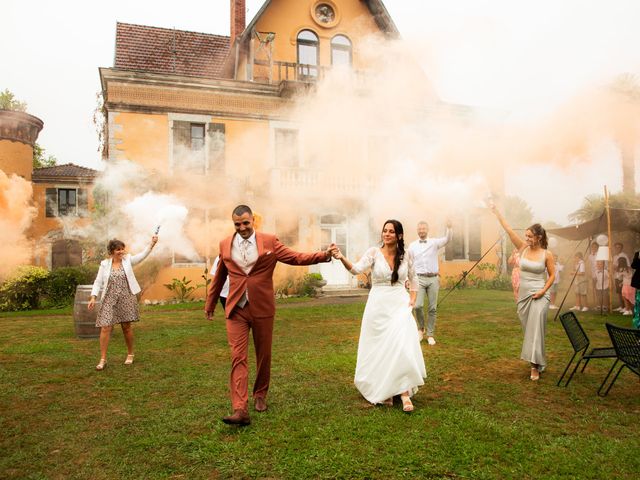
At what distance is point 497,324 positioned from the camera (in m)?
10.3

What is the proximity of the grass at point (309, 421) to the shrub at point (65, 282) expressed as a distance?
7155 mm

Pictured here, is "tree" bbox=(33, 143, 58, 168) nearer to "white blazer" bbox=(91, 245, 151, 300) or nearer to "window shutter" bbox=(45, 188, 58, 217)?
"window shutter" bbox=(45, 188, 58, 217)

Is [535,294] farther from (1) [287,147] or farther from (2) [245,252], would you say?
(1) [287,147]

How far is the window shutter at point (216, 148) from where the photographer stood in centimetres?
1733

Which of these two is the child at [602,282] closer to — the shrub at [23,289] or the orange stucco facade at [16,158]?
the shrub at [23,289]

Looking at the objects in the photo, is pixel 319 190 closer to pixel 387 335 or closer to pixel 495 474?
pixel 387 335

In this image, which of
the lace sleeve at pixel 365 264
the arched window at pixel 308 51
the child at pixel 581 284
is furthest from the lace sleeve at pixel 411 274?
the arched window at pixel 308 51

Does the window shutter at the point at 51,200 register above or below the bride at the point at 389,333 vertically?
above

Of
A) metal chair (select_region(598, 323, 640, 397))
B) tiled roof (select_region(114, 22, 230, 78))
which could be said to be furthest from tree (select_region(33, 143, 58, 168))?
metal chair (select_region(598, 323, 640, 397))

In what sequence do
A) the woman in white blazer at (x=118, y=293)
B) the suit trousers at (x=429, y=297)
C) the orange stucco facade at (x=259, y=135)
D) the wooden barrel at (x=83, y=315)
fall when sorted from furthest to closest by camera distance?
1. the orange stucco facade at (x=259, y=135)
2. the wooden barrel at (x=83, y=315)
3. the suit trousers at (x=429, y=297)
4. the woman in white blazer at (x=118, y=293)

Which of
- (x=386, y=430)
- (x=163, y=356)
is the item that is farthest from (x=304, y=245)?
(x=386, y=430)

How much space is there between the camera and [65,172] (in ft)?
94.5

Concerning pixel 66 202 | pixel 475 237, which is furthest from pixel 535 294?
pixel 66 202

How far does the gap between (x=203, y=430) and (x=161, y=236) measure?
1277cm
